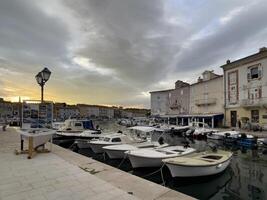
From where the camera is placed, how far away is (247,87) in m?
34.3

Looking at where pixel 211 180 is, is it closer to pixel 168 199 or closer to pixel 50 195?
pixel 168 199

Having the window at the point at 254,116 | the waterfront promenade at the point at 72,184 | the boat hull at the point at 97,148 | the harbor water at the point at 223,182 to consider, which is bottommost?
the harbor water at the point at 223,182

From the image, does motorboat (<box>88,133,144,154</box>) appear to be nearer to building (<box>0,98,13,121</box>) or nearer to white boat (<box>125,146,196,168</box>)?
white boat (<box>125,146,196,168</box>)

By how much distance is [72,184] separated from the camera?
5.88m

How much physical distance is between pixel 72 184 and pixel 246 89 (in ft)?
116

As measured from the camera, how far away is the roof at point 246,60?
3158 cm

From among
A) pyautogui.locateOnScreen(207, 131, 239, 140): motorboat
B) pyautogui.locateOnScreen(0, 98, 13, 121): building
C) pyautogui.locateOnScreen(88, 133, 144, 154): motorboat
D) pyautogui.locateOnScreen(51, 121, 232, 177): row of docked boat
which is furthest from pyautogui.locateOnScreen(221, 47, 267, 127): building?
pyautogui.locateOnScreen(0, 98, 13, 121): building

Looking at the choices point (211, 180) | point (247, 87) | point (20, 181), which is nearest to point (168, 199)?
point (20, 181)

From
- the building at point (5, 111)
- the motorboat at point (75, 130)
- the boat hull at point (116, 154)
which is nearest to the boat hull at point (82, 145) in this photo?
the motorboat at point (75, 130)

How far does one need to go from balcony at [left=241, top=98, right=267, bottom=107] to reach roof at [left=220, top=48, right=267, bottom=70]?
6.27 m

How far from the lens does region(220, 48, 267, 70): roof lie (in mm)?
31578

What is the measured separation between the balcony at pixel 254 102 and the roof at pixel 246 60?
20.6ft

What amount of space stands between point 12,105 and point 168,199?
112534mm

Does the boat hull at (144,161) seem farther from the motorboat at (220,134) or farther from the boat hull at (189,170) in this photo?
the motorboat at (220,134)
